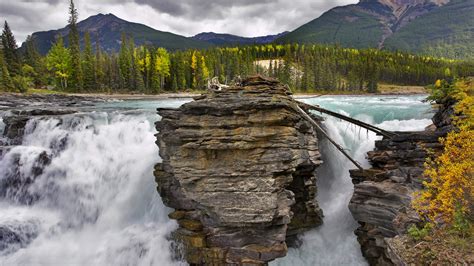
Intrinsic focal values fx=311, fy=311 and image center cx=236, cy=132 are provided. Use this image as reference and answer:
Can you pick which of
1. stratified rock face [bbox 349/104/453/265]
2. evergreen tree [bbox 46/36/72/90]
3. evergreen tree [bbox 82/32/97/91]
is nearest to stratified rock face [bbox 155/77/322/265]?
stratified rock face [bbox 349/104/453/265]

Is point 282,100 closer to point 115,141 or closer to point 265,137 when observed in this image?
point 265,137

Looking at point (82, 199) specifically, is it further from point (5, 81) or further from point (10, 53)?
point (10, 53)

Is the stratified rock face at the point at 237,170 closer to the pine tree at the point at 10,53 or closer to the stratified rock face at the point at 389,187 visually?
the stratified rock face at the point at 389,187

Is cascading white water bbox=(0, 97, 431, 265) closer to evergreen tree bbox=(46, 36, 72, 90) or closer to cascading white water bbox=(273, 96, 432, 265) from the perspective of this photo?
cascading white water bbox=(273, 96, 432, 265)

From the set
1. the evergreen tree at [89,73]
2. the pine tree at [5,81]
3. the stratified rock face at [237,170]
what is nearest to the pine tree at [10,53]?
the pine tree at [5,81]

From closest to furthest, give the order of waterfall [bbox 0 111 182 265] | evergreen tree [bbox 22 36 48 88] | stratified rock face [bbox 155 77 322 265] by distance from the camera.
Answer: stratified rock face [bbox 155 77 322 265] → waterfall [bbox 0 111 182 265] → evergreen tree [bbox 22 36 48 88]

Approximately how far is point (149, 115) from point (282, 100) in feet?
51.2

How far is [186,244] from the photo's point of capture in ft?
52.9

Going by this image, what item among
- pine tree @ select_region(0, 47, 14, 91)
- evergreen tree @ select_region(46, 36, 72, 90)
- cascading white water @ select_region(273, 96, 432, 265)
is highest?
evergreen tree @ select_region(46, 36, 72, 90)

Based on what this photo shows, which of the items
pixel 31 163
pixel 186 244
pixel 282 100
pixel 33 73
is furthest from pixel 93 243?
pixel 33 73

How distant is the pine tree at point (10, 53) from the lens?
246ft

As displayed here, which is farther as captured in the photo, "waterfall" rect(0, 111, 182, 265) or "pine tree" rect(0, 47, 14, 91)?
"pine tree" rect(0, 47, 14, 91)

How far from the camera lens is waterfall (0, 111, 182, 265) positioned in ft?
56.3

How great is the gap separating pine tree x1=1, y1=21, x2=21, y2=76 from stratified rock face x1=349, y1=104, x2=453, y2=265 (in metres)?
83.7
